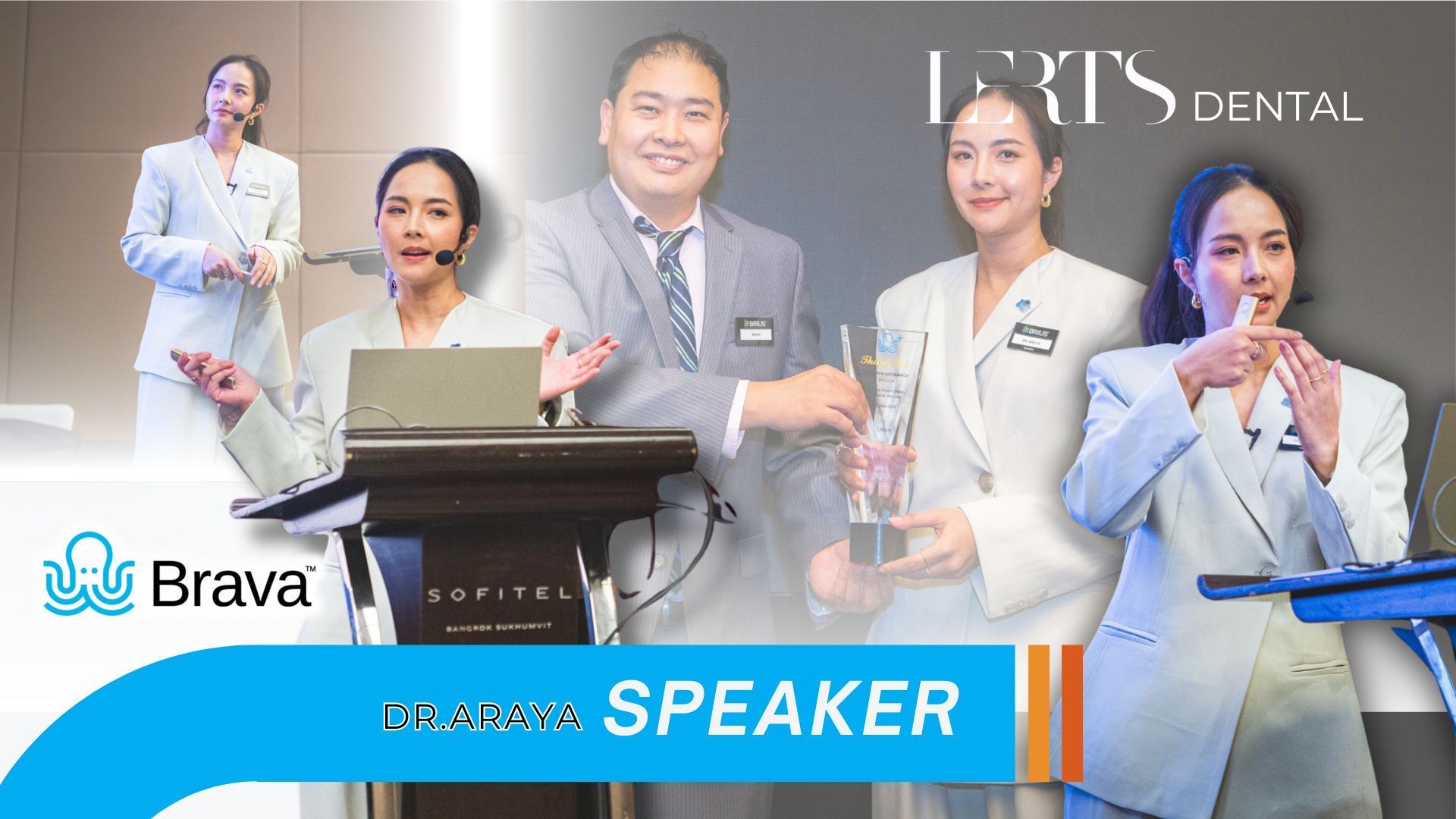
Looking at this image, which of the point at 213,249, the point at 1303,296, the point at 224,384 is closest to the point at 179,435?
the point at 224,384

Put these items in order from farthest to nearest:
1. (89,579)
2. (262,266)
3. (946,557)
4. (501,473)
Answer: (262,266) < (946,557) < (89,579) < (501,473)

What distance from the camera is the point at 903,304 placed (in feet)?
12.0

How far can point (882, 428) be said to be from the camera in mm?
3598

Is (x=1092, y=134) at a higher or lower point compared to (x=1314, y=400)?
higher

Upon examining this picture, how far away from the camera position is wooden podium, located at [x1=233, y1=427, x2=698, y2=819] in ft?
6.26

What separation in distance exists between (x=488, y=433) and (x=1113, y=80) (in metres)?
2.46

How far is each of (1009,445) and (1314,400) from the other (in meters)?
0.83

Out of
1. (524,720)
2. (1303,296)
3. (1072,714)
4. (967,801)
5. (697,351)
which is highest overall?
(1303,296)

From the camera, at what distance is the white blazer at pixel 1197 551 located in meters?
3.41

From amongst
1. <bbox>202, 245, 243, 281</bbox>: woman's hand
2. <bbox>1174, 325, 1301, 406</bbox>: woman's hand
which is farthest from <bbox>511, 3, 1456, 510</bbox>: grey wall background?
<bbox>202, 245, 243, 281</bbox>: woman's hand

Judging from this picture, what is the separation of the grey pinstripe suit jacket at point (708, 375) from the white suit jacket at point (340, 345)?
10cm

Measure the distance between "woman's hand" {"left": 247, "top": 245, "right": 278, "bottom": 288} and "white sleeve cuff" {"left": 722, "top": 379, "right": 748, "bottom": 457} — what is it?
1.34m

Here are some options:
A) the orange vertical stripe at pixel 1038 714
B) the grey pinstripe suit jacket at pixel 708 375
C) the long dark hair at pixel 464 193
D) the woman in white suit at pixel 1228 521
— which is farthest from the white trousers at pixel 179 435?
the woman in white suit at pixel 1228 521

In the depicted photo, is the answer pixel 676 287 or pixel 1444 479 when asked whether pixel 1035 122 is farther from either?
pixel 1444 479
